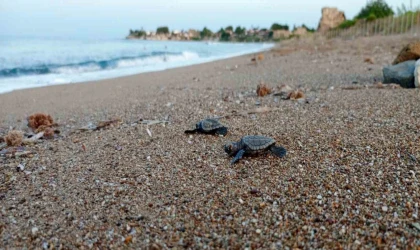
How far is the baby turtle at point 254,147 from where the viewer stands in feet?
9.23

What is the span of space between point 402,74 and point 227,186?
4572mm

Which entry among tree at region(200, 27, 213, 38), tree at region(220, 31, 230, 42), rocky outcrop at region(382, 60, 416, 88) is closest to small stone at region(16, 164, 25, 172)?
rocky outcrop at region(382, 60, 416, 88)

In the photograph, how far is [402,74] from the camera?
18.2 ft

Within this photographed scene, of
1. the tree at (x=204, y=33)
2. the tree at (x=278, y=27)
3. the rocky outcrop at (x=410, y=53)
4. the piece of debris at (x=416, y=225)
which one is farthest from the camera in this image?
the tree at (x=278, y=27)

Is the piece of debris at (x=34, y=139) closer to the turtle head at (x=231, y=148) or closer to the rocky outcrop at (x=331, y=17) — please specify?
the turtle head at (x=231, y=148)

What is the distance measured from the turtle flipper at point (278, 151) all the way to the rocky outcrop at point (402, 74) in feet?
12.3

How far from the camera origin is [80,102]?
22.6 ft

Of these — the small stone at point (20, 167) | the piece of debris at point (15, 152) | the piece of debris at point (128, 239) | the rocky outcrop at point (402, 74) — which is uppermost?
the rocky outcrop at point (402, 74)

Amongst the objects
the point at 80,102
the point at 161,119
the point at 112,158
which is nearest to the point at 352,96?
the point at 161,119

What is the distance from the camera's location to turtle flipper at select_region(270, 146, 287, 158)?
283cm

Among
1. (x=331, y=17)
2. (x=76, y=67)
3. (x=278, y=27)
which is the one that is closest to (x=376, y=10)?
(x=331, y=17)

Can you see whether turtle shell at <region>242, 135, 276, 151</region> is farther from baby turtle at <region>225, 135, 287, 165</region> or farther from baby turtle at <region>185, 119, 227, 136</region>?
baby turtle at <region>185, 119, 227, 136</region>

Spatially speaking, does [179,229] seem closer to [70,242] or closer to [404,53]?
[70,242]

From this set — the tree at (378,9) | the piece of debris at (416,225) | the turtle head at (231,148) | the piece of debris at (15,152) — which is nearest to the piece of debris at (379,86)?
the turtle head at (231,148)
